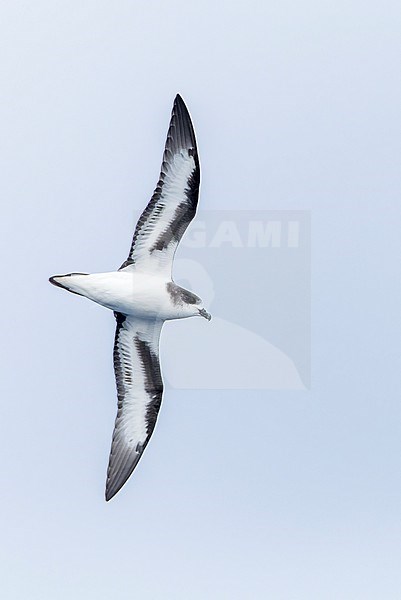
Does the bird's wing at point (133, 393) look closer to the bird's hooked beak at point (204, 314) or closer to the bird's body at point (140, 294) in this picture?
the bird's body at point (140, 294)

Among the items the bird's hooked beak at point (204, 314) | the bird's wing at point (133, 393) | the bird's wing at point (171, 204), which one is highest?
the bird's wing at point (171, 204)

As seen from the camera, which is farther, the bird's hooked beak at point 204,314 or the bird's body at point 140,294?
the bird's hooked beak at point 204,314

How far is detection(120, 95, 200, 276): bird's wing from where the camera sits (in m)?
26.7

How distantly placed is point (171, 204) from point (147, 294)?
1.81m

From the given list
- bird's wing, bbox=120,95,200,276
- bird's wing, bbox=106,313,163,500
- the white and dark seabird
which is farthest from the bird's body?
bird's wing, bbox=106,313,163,500

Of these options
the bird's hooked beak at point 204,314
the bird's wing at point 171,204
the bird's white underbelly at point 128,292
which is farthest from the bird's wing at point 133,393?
the bird's wing at point 171,204

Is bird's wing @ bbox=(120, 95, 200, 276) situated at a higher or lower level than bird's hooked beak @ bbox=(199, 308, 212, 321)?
higher

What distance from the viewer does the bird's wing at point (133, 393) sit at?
94.3 feet

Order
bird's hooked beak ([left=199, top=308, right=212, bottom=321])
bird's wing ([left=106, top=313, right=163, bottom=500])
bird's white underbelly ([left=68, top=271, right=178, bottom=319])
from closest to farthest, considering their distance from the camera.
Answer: bird's white underbelly ([left=68, top=271, right=178, bottom=319]) → bird's hooked beak ([left=199, top=308, right=212, bottom=321]) → bird's wing ([left=106, top=313, right=163, bottom=500])

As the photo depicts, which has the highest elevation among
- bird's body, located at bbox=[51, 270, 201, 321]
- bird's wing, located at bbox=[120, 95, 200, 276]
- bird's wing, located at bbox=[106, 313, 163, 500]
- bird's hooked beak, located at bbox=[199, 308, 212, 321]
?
bird's wing, located at bbox=[120, 95, 200, 276]

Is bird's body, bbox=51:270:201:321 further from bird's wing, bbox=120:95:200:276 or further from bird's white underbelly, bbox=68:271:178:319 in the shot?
bird's wing, bbox=120:95:200:276

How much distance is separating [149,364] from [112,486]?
2.61 metres

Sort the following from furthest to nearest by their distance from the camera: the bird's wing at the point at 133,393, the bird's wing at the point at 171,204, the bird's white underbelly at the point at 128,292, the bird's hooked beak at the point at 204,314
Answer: the bird's wing at the point at 133,393
the bird's hooked beak at the point at 204,314
the bird's white underbelly at the point at 128,292
the bird's wing at the point at 171,204

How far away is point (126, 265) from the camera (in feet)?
90.5
